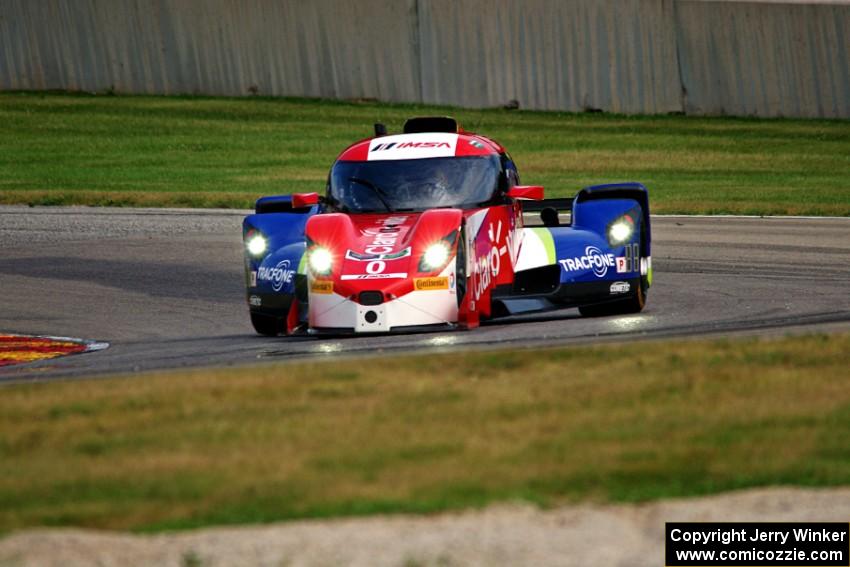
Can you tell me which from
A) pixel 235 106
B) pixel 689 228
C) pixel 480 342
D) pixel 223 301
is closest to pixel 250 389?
pixel 480 342

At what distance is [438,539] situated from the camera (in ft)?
18.9

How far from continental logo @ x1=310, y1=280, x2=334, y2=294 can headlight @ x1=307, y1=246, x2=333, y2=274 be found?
8 centimetres

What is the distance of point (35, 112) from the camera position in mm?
35219

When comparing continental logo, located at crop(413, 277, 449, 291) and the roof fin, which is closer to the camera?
continental logo, located at crop(413, 277, 449, 291)

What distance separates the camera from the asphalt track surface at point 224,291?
11.2m

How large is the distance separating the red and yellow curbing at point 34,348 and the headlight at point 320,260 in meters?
1.88

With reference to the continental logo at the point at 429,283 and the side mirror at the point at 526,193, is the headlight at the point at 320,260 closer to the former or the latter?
the continental logo at the point at 429,283

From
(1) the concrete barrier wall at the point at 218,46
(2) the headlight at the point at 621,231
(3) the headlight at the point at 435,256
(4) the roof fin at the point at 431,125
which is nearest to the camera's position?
(3) the headlight at the point at 435,256

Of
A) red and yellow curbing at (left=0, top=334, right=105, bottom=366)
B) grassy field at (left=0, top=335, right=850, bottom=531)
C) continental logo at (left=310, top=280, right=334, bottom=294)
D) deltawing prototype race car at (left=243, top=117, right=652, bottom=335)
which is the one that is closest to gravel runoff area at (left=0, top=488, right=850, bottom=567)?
grassy field at (left=0, top=335, right=850, bottom=531)

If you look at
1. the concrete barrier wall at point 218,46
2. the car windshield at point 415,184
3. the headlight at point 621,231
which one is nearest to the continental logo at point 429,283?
the car windshield at point 415,184

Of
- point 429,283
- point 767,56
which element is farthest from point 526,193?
point 767,56

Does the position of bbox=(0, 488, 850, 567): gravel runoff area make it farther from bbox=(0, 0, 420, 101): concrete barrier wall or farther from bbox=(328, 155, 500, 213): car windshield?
bbox=(0, 0, 420, 101): concrete barrier wall

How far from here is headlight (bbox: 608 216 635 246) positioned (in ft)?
42.4

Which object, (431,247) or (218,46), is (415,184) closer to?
(431,247)
